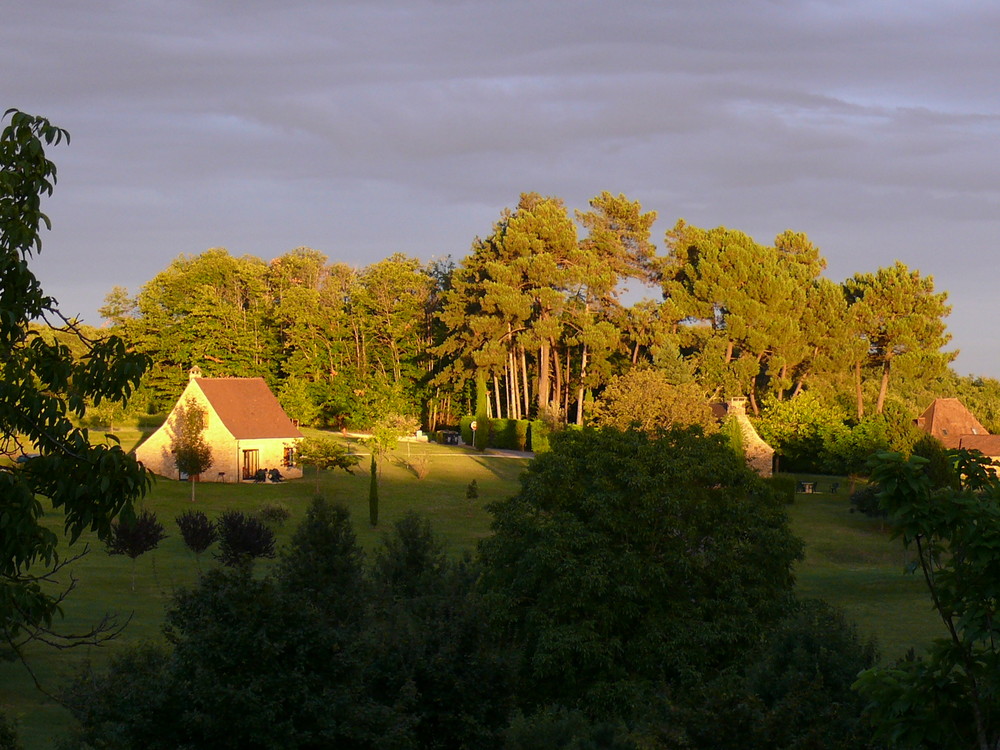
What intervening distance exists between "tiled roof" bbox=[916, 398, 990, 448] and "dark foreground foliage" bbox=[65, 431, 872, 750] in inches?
2061

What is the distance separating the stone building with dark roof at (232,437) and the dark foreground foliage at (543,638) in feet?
101

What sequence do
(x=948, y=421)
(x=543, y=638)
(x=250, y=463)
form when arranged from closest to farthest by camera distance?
(x=543, y=638)
(x=250, y=463)
(x=948, y=421)

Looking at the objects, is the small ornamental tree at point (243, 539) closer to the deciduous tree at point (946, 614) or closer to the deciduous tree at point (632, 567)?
the deciduous tree at point (632, 567)

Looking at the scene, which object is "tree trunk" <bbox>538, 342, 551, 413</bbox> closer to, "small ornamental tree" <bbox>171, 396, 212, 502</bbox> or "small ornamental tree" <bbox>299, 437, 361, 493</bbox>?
"small ornamental tree" <bbox>299, 437, 361, 493</bbox>

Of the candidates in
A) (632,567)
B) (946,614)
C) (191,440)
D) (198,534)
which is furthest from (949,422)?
(946,614)

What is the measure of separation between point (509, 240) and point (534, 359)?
1690 centimetres

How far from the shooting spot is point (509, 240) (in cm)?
7981

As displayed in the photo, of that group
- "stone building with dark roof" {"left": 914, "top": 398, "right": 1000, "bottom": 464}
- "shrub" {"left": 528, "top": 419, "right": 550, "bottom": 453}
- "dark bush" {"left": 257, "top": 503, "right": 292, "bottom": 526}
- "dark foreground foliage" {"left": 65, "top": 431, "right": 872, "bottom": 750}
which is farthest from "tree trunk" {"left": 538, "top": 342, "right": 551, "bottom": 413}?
"dark foreground foliage" {"left": 65, "top": 431, "right": 872, "bottom": 750}

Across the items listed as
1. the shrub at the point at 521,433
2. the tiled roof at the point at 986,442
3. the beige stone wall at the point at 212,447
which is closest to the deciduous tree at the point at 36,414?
the beige stone wall at the point at 212,447

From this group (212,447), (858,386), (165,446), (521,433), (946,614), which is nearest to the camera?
(946,614)

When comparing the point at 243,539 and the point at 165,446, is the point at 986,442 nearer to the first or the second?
the point at 165,446

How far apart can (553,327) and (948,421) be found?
29.2 meters

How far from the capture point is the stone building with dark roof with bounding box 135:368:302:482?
2291 inches

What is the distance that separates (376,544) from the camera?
45.9m
